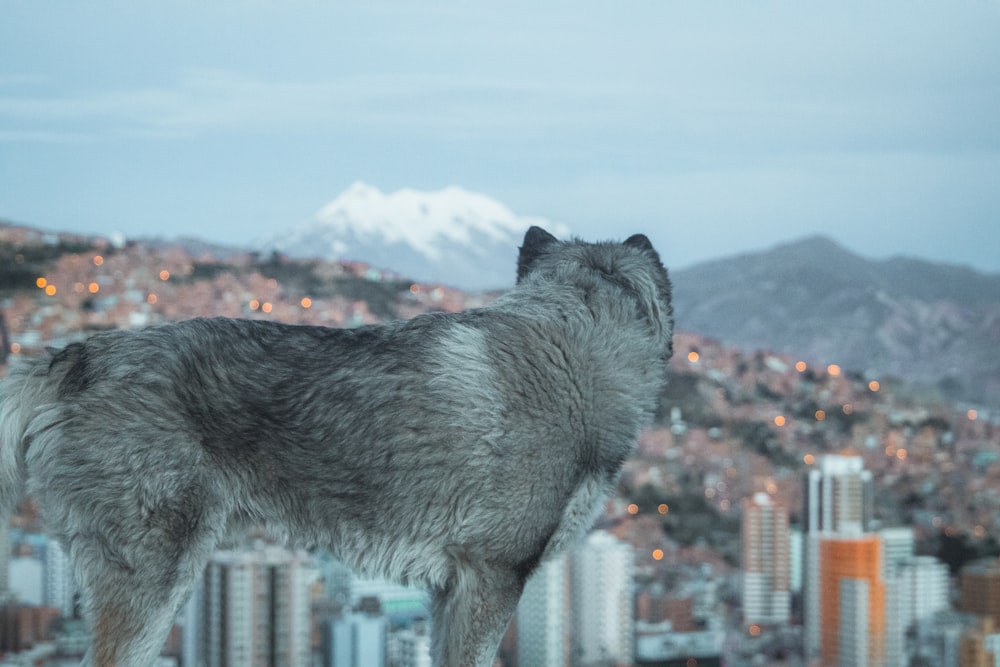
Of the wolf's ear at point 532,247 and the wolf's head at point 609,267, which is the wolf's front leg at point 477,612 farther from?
the wolf's ear at point 532,247

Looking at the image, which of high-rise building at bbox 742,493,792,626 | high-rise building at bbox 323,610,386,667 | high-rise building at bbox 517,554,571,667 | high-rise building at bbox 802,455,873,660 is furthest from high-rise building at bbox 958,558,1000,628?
high-rise building at bbox 323,610,386,667

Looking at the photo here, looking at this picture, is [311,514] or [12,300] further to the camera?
[12,300]

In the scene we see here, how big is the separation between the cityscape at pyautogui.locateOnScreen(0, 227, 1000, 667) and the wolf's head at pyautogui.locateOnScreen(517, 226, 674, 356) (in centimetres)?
2555

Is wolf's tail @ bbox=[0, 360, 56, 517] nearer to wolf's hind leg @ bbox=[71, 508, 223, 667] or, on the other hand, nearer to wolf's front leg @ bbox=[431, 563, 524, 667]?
wolf's hind leg @ bbox=[71, 508, 223, 667]

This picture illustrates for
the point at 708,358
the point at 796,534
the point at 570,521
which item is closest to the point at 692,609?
the point at 796,534

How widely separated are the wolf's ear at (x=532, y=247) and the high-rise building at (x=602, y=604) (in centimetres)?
3401

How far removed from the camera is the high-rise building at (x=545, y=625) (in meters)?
27.5

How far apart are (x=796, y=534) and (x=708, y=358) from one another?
9.18m

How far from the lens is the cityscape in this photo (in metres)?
45.8

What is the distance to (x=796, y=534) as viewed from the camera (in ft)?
171

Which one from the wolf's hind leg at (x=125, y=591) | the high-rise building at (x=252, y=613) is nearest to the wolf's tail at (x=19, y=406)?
the wolf's hind leg at (x=125, y=591)

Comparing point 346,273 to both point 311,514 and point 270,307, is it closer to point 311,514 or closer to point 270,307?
point 270,307

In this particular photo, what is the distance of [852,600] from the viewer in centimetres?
4906

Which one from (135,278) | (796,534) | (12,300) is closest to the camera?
(796,534)
